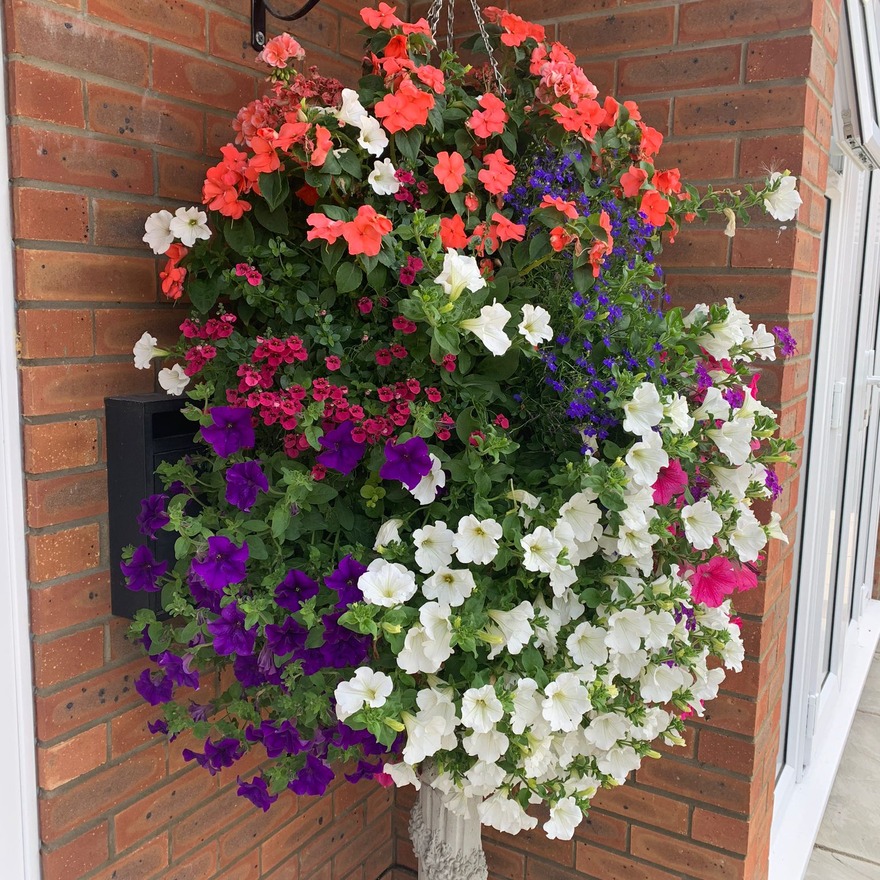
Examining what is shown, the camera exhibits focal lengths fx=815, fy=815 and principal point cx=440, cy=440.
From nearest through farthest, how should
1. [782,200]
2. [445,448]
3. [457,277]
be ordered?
[457,277]
[445,448]
[782,200]

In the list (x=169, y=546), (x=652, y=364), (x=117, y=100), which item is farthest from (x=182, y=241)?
(x=652, y=364)

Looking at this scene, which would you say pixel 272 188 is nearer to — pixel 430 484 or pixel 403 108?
pixel 403 108

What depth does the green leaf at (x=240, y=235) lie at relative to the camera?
114 centimetres

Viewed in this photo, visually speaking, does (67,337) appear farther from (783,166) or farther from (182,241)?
(783,166)

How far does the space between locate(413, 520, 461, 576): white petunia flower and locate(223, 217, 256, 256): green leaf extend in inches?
18.2

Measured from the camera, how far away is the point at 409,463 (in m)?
1.04

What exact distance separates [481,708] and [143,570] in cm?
52

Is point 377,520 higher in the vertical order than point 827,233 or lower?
lower

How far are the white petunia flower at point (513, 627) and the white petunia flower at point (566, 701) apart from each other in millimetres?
72

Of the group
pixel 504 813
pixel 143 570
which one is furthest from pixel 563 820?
pixel 143 570

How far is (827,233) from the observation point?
93.2 inches

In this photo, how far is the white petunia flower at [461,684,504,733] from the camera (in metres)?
1.00

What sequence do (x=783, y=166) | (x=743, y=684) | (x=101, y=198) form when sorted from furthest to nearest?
(x=743, y=684), (x=783, y=166), (x=101, y=198)

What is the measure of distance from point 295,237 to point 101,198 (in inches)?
12.1
